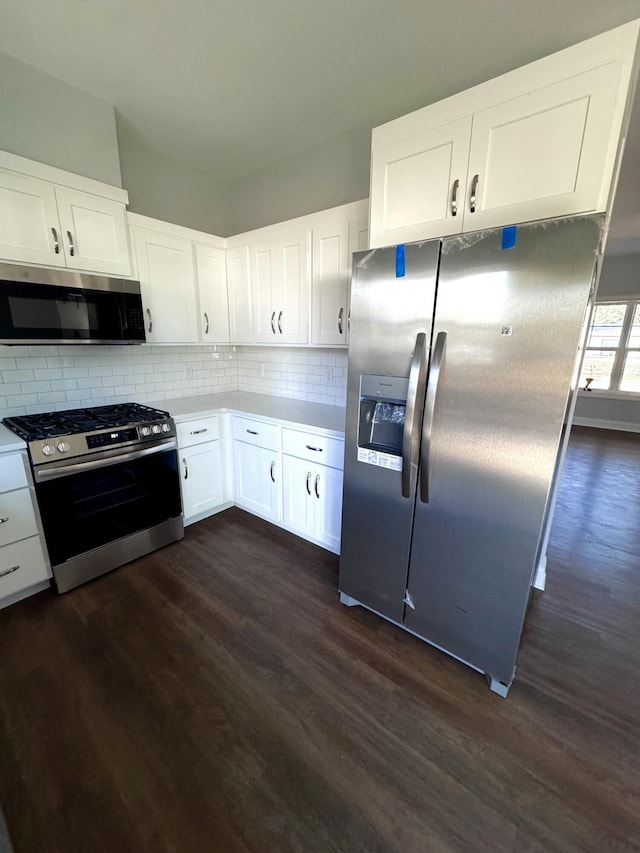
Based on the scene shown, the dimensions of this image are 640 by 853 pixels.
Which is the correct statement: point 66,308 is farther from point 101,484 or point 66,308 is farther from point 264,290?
point 264,290

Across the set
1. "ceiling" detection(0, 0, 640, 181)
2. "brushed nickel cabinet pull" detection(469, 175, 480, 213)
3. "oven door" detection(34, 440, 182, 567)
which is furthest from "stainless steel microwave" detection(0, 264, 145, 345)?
"brushed nickel cabinet pull" detection(469, 175, 480, 213)

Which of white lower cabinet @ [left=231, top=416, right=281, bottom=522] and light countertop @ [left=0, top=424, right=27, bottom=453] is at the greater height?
light countertop @ [left=0, top=424, right=27, bottom=453]

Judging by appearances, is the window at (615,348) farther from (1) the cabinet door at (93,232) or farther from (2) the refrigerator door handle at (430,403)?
(1) the cabinet door at (93,232)

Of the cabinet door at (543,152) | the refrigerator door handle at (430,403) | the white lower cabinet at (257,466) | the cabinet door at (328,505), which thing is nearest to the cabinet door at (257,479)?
the white lower cabinet at (257,466)

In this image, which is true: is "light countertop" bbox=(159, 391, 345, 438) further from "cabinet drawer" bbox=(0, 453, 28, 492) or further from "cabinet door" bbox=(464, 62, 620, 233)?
"cabinet door" bbox=(464, 62, 620, 233)

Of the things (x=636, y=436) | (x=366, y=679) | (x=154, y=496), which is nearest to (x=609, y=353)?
→ (x=636, y=436)

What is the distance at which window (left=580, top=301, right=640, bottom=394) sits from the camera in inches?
233

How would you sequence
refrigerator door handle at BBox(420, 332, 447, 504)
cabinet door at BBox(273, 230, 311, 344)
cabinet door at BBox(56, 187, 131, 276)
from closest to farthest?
refrigerator door handle at BBox(420, 332, 447, 504) → cabinet door at BBox(56, 187, 131, 276) → cabinet door at BBox(273, 230, 311, 344)

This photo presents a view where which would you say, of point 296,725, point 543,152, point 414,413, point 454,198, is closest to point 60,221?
point 454,198

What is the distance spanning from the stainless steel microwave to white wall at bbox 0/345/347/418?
441 mm

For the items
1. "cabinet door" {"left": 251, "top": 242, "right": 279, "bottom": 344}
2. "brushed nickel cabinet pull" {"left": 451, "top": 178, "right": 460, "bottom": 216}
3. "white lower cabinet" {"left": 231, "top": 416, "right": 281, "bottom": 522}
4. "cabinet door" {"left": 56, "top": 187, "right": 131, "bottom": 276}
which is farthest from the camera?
"cabinet door" {"left": 251, "top": 242, "right": 279, "bottom": 344}

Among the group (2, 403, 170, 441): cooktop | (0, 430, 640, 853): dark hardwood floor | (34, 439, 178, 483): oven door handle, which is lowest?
(0, 430, 640, 853): dark hardwood floor

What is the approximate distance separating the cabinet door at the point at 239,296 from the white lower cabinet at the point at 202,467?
814mm

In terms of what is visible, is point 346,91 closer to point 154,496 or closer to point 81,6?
point 81,6
